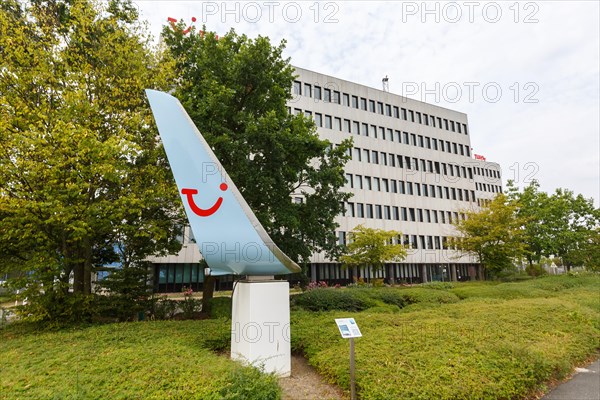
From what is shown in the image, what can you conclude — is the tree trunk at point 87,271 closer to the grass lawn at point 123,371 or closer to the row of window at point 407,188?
the grass lawn at point 123,371

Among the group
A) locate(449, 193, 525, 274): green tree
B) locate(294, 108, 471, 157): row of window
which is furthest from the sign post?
locate(294, 108, 471, 157): row of window

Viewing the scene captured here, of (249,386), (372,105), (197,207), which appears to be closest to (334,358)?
(249,386)

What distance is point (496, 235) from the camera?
2417 centimetres

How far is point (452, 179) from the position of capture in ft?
137

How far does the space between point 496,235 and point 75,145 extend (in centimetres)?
2490

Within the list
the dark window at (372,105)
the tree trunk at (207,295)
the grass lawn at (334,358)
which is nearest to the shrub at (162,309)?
the tree trunk at (207,295)

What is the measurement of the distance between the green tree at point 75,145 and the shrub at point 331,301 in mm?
5455

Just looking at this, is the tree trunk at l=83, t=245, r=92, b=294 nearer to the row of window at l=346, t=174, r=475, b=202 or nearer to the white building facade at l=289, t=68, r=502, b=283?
the white building facade at l=289, t=68, r=502, b=283

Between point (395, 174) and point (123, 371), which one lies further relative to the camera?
point (395, 174)

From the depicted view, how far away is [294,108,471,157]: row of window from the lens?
33875 millimetres

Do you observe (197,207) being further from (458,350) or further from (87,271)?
(87,271)

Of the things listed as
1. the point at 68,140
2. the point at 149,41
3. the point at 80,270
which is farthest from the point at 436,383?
the point at 149,41

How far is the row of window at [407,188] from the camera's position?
34.5 meters

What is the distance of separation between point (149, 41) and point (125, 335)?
9782 millimetres
